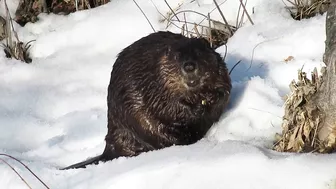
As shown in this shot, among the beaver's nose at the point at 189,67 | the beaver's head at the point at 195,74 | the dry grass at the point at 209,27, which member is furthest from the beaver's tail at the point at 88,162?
the dry grass at the point at 209,27

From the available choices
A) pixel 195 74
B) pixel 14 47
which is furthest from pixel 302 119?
pixel 14 47

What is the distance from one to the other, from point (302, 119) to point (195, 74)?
0.47m

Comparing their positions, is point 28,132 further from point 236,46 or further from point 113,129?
point 236,46

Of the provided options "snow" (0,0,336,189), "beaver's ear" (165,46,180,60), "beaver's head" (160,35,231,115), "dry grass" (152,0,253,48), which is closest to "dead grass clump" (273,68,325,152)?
"snow" (0,0,336,189)

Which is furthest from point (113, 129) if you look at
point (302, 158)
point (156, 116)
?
point (302, 158)

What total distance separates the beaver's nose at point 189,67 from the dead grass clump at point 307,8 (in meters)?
1.42

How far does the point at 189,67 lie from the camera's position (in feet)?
9.54

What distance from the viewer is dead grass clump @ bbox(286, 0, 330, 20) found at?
4.17m

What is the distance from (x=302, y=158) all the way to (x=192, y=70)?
0.65m

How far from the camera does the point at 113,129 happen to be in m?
3.31

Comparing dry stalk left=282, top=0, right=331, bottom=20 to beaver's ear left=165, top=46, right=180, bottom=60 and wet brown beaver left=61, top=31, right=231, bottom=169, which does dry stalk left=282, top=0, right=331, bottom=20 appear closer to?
wet brown beaver left=61, top=31, right=231, bottom=169

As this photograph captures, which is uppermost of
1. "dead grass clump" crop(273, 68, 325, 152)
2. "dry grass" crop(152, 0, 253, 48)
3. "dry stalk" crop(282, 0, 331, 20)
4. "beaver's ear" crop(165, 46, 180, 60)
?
"beaver's ear" crop(165, 46, 180, 60)

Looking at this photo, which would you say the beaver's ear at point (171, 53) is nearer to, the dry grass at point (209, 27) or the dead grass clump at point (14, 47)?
the dry grass at point (209, 27)

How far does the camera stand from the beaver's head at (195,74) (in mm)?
2943
